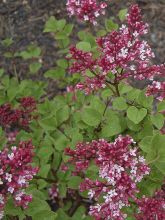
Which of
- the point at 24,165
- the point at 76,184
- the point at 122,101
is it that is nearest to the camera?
the point at 24,165

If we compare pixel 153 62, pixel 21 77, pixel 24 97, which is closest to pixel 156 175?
pixel 24 97

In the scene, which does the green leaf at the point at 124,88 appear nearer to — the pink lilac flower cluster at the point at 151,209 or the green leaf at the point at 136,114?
the green leaf at the point at 136,114

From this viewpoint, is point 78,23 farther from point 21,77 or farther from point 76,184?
point 76,184

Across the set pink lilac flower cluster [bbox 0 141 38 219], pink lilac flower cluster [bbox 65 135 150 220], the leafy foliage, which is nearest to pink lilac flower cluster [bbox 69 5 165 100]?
the leafy foliage

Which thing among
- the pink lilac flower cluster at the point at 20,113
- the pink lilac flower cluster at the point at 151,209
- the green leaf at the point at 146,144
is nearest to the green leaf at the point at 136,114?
the green leaf at the point at 146,144

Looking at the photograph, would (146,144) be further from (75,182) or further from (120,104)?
(75,182)

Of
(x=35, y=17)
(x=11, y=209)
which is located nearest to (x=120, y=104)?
(x=11, y=209)
